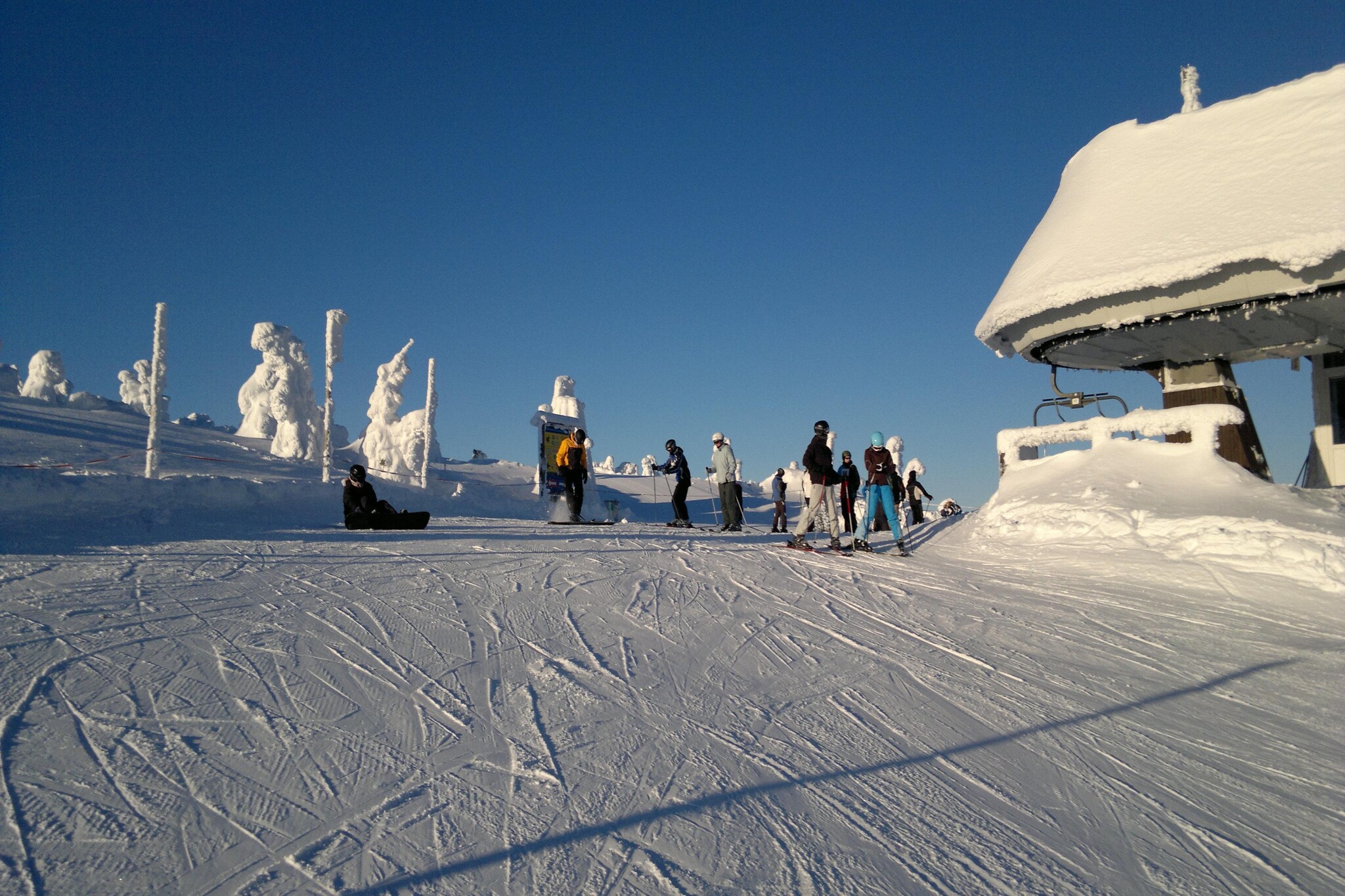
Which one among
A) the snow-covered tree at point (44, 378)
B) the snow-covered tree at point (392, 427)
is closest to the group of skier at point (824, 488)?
the snow-covered tree at point (392, 427)

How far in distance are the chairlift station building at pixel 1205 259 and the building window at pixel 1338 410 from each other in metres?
0.02

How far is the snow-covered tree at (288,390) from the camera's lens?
41.0m

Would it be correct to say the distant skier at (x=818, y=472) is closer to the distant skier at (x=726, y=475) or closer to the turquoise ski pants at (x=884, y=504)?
the turquoise ski pants at (x=884, y=504)

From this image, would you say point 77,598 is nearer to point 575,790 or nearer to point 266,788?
point 266,788

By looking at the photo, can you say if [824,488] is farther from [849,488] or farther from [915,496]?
[915,496]

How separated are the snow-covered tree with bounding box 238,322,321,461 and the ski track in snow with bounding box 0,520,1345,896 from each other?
122 feet

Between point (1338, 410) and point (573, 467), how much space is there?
14.6 m

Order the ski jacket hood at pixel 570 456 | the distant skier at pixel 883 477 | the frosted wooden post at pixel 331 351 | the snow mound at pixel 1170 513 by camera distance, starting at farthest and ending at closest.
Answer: the frosted wooden post at pixel 331 351, the ski jacket hood at pixel 570 456, the distant skier at pixel 883 477, the snow mound at pixel 1170 513

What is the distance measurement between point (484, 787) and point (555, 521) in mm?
12078

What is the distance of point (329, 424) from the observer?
2512 cm

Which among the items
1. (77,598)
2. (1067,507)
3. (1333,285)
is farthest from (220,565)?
(1333,285)

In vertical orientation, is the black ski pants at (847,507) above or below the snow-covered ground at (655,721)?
above

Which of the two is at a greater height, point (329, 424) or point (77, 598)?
point (329, 424)

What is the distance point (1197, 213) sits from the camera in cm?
1138
